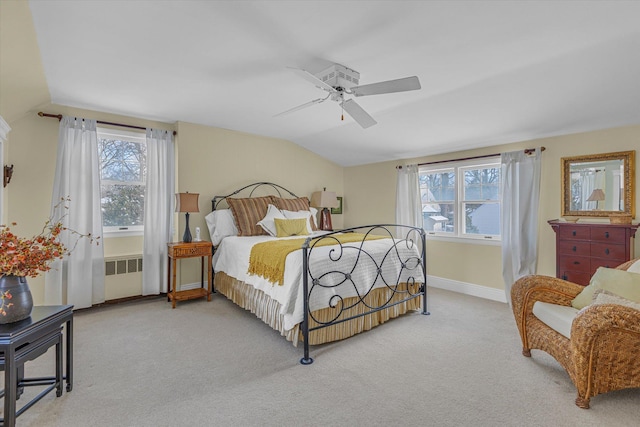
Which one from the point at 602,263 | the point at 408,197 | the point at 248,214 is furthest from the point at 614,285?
the point at 248,214

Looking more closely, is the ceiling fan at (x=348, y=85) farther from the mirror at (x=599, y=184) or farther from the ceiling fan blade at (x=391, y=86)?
the mirror at (x=599, y=184)

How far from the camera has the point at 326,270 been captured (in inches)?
109

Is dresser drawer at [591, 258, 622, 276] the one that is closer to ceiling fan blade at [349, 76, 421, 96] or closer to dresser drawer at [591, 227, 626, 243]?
dresser drawer at [591, 227, 626, 243]

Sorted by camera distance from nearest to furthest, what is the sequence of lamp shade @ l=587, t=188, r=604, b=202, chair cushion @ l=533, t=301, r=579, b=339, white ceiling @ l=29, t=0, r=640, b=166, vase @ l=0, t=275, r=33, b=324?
vase @ l=0, t=275, r=33, b=324 < white ceiling @ l=29, t=0, r=640, b=166 < chair cushion @ l=533, t=301, r=579, b=339 < lamp shade @ l=587, t=188, r=604, b=202

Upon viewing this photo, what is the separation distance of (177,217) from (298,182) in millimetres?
2171

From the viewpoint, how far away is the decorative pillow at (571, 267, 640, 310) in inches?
83.3

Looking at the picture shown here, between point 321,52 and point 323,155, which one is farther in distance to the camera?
point 323,155

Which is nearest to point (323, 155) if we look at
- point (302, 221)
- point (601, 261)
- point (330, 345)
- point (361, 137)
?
point (361, 137)

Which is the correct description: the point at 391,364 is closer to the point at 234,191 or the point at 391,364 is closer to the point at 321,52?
the point at 321,52

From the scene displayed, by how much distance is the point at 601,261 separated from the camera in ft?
10.1

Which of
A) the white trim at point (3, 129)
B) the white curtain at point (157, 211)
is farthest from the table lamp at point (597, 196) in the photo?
the white trim at point (3, 129)

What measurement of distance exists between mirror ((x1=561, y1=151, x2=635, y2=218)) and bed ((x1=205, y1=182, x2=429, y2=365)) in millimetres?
1777

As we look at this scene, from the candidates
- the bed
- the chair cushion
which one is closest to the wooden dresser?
the chair cushion

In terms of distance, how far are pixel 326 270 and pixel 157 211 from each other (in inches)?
107
